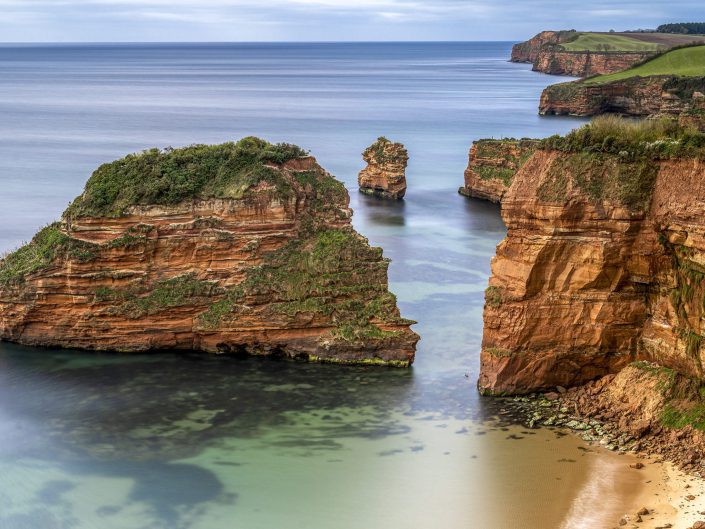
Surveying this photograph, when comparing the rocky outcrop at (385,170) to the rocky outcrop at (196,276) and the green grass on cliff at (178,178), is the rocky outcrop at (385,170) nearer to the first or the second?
the green grass on cliff at (178,178)

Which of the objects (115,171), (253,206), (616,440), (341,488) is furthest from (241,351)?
(616,440)

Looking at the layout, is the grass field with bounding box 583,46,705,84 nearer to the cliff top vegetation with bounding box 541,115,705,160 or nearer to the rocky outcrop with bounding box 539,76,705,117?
the rocky outcrop with bounding box 539,76,705,117

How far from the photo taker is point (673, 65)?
131 metres

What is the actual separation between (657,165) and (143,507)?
61.6ft

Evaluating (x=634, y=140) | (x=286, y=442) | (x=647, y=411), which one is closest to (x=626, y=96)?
(x=634, y=140)

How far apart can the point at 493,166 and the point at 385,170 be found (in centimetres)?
841

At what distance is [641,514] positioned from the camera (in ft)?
84.4

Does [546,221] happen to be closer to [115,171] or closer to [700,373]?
[700,373]

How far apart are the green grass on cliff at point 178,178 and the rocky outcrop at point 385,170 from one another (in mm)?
33658

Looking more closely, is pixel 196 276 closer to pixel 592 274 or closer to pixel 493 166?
pixel 592 274

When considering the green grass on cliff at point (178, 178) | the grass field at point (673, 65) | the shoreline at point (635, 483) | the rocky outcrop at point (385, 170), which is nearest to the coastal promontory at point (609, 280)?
the shoreline at point (635, 483)

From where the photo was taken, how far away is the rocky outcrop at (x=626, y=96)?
112 m

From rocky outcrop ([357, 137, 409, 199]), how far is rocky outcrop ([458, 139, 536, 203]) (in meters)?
5.73

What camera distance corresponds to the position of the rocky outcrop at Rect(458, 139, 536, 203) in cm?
7406
